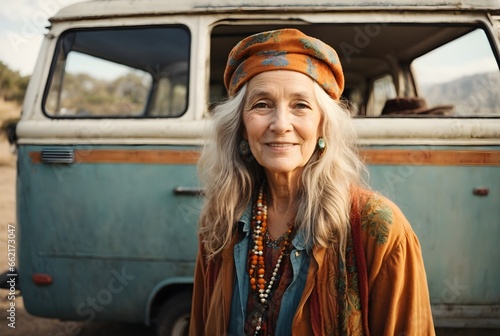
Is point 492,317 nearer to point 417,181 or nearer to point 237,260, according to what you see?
point 417,181

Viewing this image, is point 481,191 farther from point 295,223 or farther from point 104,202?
point 104,202

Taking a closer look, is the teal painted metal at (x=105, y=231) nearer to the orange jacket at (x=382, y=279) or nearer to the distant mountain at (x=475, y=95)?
the orange jacket at (x=382, y=279)

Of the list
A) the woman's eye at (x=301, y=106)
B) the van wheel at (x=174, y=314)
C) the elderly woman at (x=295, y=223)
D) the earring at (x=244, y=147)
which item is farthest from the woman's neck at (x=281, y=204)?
the van wheel at (x=174, y=314)

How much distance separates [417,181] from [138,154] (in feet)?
6.12

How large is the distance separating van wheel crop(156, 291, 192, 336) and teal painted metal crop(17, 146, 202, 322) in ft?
0.52

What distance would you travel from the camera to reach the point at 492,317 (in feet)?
8.48

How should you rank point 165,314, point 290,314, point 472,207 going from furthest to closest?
point 165,314, point 472,207, point 290,314

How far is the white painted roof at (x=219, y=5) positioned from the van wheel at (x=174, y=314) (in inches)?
77.8

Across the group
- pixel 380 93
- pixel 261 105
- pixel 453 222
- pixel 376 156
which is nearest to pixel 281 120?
pixel 261 105

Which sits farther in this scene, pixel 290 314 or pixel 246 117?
pixel 246 117

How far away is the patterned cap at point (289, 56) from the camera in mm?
1431

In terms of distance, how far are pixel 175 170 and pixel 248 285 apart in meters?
1.33

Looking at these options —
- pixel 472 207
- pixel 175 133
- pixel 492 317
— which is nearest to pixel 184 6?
pixel 175 133

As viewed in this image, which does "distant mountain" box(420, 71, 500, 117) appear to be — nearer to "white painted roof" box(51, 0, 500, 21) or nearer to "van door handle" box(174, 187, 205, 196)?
"white painted roof" box(51, 0, 500, 21)
